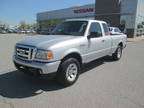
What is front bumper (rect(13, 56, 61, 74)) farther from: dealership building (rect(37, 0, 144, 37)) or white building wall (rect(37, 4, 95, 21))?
white building wall (rect(37, 4, 95, 21))

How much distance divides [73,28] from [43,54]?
6.24ft

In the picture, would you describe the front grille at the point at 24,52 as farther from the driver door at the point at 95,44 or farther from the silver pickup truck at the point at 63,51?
the driver door at the point at 95,44

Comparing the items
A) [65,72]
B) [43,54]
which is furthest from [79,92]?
[43,54]

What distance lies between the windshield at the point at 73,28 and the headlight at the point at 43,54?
1.55 m

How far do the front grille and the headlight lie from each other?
0.18m

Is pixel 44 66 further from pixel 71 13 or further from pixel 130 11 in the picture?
pixel 71 13

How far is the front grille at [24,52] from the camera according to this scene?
378 cm

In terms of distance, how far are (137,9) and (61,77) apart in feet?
96.1

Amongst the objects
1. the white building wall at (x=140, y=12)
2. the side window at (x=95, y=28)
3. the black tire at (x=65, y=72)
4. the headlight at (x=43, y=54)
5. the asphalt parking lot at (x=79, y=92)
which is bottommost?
the asphalt parking lot at (x=79, y=92)

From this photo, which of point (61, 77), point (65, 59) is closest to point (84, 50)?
point (65, 59)

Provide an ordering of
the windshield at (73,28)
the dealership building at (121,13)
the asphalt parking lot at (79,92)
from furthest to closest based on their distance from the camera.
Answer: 1. the dealership building at (121,13)
2. the windshield at (73,28)
3. the asphalt parking lot at (79,92)

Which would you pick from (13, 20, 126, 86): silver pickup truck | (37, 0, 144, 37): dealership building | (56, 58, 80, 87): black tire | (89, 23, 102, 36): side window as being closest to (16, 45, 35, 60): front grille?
(13, 20, 126, 86): silver pickup truck

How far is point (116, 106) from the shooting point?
322 centimetres

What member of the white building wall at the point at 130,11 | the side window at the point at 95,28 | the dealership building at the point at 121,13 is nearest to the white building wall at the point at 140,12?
the dealership building at the point at 121,13
